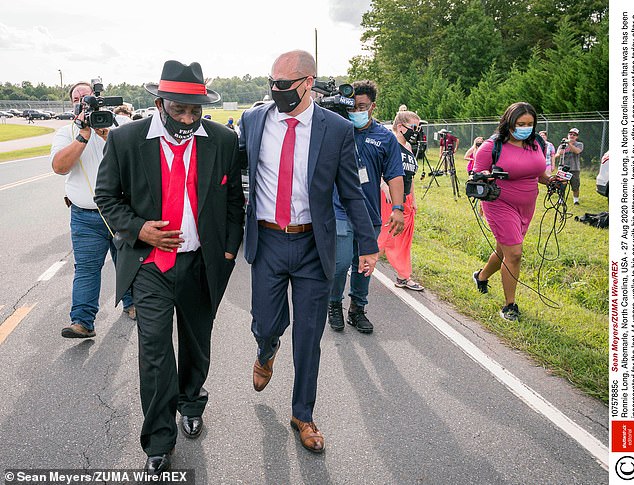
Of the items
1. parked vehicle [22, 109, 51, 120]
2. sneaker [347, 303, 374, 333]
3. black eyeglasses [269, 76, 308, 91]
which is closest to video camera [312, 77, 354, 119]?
black eyeglasses [269, 76, 308, 91]

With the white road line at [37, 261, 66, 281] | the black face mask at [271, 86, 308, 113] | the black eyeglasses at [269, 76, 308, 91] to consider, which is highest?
the black eyeglasses at [269, 76, 308, 91]

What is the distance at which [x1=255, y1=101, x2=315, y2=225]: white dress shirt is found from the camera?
3.15 m

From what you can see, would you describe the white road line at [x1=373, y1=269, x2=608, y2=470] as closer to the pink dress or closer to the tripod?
the pink dress

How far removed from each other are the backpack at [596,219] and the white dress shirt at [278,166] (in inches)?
343

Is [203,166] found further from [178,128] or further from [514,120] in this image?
[514,120]

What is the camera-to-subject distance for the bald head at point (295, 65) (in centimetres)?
321

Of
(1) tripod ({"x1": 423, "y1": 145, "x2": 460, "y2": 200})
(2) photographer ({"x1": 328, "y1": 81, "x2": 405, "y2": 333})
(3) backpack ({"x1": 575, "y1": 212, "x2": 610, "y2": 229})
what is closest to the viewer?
(2) photographer ({"x1": 328, "y1": 81, "x2": 405, "y2": 333})

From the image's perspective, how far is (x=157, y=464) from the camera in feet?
9.41

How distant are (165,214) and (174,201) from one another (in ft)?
0.29

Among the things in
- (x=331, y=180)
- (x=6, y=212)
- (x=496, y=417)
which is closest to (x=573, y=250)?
(x=496, y=417)

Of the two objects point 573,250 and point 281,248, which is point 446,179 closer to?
point 573,250

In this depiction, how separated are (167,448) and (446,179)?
17049mm

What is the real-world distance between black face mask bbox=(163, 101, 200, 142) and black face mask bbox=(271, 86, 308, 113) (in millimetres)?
522

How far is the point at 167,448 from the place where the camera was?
115 inches
